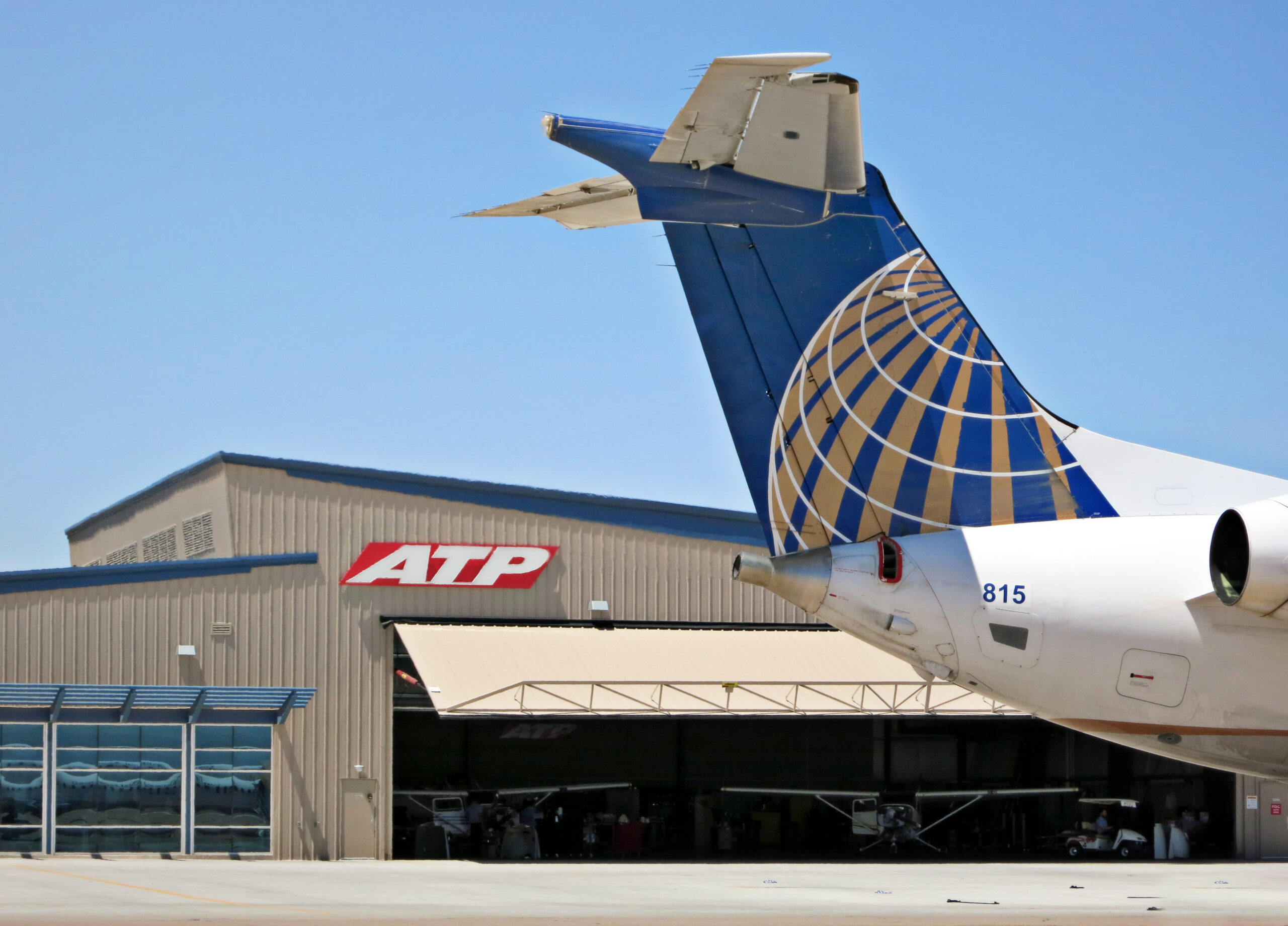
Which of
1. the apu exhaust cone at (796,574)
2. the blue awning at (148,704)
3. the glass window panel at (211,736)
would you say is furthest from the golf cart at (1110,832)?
the apu exhaust cone at (796,574)

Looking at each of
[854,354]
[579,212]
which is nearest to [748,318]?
[854,354]

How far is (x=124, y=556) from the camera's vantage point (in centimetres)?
3725

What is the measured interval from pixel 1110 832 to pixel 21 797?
76.6 ft

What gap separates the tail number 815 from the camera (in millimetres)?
10727

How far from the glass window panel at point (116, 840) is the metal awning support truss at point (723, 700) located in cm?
643

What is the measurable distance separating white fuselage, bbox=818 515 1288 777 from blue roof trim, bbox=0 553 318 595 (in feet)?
65.9

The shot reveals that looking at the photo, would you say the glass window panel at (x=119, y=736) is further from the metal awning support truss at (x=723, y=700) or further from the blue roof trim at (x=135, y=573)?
the metal awning support truss at (x=723, y=700)

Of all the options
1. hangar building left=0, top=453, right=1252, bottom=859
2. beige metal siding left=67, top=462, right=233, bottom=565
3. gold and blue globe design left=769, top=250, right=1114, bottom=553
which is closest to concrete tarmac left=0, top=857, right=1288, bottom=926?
hangar building left=0, top=453, right=1252, bottom=859

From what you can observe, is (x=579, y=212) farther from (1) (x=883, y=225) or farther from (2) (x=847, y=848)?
(2) (x=847, y=848)

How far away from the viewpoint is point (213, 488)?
30.3 metres

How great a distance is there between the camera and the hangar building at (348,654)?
28172mm

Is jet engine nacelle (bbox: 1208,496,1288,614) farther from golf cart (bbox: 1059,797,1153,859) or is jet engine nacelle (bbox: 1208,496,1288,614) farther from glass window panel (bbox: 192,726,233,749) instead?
golf cart (bbox: 1059,797,1153,859)

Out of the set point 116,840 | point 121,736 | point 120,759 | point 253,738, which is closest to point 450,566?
point 253,738

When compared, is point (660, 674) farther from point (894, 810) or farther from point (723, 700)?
point (894, 810)
